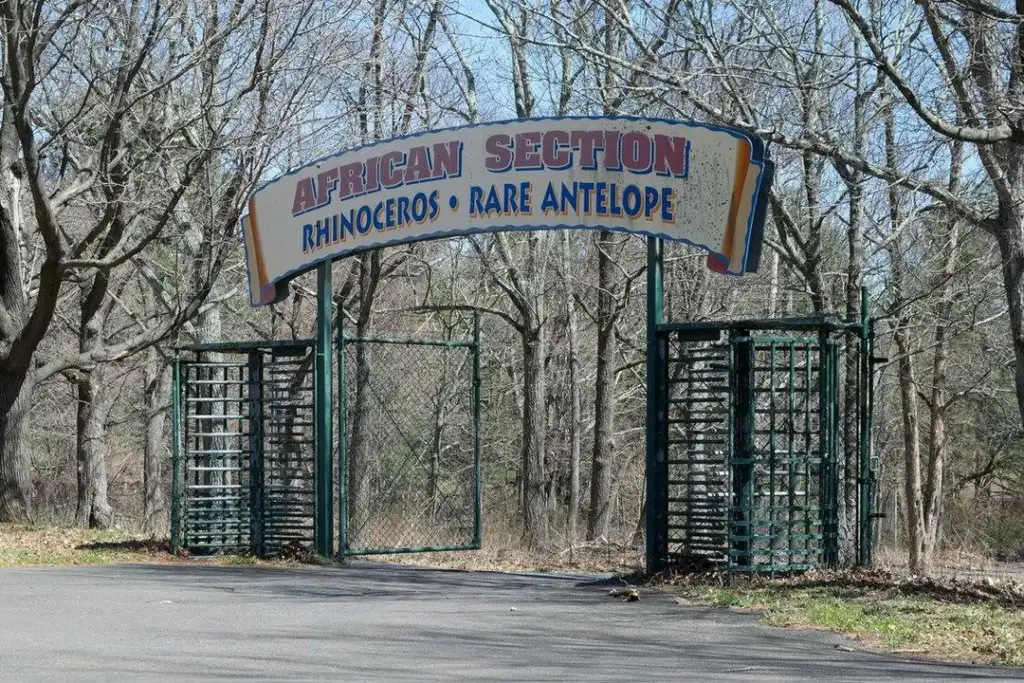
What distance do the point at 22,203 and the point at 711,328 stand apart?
15.0m

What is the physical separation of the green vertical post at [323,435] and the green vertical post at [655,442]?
3910 mm

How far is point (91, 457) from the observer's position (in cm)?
2795

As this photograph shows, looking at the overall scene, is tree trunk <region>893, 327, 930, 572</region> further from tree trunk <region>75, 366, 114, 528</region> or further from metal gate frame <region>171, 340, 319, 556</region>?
tree trunk <region>75, 366, 114, 528</region>

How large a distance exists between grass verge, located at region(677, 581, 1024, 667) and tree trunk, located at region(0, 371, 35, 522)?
12.0m

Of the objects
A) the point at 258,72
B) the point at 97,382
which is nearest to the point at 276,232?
the point at 258,72

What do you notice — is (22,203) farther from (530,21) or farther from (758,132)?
(758,132)

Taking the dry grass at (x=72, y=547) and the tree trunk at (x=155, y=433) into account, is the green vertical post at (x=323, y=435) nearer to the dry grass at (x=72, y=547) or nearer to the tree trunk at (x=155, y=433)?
the dry grass at (x=72, y=547)

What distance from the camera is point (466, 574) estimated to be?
1431 centimetres

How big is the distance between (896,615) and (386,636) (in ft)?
12.7

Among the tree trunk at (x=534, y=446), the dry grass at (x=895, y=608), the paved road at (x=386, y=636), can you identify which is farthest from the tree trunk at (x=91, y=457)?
the dry grass at (x=895, y=608)

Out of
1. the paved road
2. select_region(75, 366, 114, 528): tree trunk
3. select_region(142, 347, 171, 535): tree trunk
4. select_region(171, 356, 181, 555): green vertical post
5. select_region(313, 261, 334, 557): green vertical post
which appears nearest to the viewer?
the paved road

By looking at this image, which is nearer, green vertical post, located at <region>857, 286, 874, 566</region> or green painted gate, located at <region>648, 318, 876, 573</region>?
green painted gate, located at <region>648, 318, 876, 573</region>

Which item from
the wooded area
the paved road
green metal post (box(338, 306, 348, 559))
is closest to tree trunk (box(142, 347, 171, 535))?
the wooded area

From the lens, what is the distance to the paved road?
292 inches
